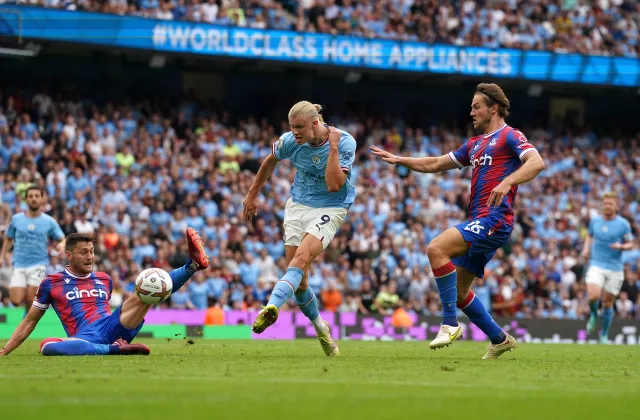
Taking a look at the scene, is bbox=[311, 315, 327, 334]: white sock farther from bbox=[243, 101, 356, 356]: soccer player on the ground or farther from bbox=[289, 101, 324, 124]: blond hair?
bbox=[289, 101, 324, 124]: blond hair

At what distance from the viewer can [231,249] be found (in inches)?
966

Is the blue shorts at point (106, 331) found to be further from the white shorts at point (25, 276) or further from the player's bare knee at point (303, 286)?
the white shorts at point (25, 276)

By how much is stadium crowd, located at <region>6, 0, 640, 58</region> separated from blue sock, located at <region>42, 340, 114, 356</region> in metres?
16.8

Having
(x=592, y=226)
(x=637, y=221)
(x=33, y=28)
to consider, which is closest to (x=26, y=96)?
(x=33, y=28)

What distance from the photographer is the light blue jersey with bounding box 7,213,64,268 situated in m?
Answer: 16.6

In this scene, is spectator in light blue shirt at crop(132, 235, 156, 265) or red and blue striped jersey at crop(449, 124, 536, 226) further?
spectator in light blue shirt at crop(132, 235, 156, 265)

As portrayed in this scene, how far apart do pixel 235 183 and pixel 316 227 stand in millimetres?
15278

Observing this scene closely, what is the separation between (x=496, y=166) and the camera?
11258mm

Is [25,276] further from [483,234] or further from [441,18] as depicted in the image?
[441,18]

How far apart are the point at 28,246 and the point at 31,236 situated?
0.22 meters

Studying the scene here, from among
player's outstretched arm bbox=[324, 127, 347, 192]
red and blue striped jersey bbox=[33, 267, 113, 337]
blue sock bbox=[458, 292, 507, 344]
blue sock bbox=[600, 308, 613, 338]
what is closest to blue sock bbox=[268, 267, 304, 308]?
player's outstretched arm bbox=[324, 127, 347, 192]

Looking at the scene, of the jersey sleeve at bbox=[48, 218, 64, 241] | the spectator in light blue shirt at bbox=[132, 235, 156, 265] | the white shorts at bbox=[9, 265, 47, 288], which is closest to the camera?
the jersey sleeve at bbox=[48, 218, 64, 241]

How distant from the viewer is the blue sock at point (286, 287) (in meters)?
10.4

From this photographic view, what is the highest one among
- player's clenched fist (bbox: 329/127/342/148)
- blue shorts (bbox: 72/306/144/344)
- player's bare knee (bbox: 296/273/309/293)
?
player's clenched fist (bbox: 329/127/342/148)
